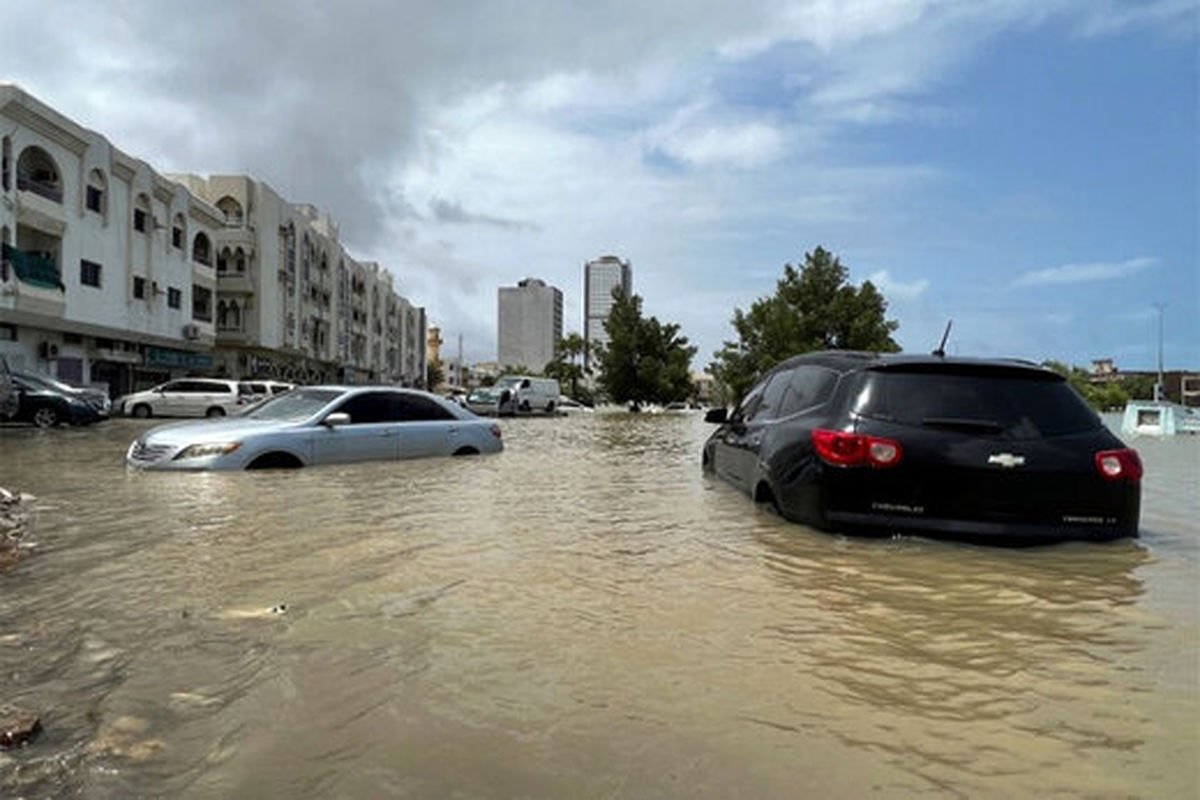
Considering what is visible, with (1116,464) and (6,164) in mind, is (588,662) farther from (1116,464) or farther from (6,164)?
(6,164)

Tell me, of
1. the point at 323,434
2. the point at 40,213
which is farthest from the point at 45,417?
the point at 323,434

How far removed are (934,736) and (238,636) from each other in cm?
278

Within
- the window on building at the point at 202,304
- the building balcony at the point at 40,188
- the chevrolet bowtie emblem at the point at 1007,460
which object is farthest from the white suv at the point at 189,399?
the chevrolet bowtie emblem at the point at 1007,460

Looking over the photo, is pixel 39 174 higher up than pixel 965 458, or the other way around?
pixel 39 174

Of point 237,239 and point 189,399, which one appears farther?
point 237,239

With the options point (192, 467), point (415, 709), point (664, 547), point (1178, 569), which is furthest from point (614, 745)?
point (192, 467)

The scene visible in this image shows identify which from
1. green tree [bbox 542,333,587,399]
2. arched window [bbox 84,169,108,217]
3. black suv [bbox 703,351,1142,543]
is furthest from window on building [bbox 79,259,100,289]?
green tree [bbox 542,333,587,399]

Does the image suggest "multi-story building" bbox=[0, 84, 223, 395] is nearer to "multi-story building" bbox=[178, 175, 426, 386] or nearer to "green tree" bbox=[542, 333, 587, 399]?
"multi-story building" bbox=[178, 175, 426, 386]

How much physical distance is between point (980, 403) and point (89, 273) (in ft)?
121

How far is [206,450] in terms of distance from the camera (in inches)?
376

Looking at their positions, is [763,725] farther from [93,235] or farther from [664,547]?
[93,235]

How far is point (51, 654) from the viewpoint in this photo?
11.3 ft

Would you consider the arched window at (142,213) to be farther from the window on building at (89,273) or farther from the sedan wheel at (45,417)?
the sedan wheel at (45,417)

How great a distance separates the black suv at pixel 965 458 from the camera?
5.25 metres
